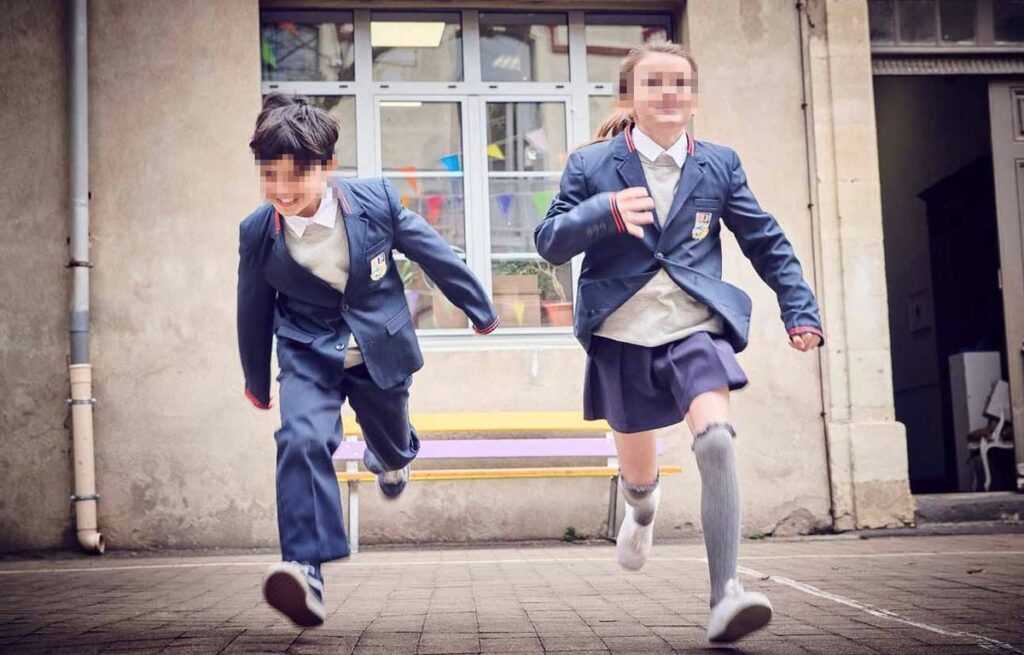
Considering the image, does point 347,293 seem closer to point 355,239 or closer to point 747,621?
point 355,239

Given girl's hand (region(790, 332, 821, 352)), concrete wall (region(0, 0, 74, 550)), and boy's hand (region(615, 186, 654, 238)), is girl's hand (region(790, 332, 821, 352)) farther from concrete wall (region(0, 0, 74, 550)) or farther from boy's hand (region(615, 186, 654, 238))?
concrete wall (region(0, 0, 74, 550))

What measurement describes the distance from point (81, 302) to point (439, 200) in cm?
267

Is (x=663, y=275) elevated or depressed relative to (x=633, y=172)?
depressed

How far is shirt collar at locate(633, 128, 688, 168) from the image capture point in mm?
4250

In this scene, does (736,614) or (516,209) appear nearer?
(736,614)

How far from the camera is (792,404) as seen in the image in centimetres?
918

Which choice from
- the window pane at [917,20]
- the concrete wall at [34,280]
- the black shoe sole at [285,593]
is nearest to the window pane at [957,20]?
the window pane at [917,20]

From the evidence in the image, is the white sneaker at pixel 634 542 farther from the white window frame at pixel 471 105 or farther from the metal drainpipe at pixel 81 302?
the metal drainpipe at pixel 81 302

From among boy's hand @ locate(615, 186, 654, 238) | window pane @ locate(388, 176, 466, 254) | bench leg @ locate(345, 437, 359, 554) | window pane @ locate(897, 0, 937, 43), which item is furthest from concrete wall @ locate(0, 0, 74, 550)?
window pane @ locate(897, 0, 937, 43)

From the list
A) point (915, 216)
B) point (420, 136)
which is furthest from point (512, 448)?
point (915, 216)

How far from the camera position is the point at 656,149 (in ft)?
13.9

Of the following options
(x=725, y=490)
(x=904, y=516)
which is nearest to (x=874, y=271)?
(x=904, y=516)

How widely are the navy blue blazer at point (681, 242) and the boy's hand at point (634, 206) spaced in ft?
0.38

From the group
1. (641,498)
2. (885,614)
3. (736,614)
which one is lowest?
(885,614)
